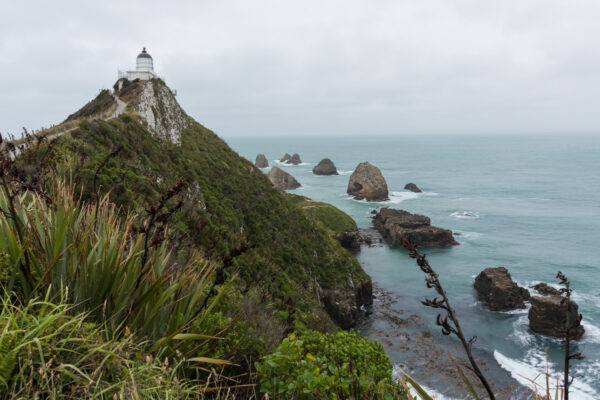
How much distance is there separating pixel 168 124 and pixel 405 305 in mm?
24652

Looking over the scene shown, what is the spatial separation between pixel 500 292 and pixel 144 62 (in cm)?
3824

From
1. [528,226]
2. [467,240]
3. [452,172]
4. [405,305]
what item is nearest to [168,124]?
[405,305]

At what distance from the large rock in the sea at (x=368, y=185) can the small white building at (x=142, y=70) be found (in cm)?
5097

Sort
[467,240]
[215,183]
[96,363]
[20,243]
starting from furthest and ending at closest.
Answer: [467,240] < [215,183] < [20,243] < [96,363]

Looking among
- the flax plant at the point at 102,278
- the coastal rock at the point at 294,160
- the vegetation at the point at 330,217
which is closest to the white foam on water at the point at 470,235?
the vegetation at the point at 330,217

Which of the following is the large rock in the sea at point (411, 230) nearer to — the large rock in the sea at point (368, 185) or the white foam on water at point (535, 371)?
the large rock in the sea at point (368, 185)

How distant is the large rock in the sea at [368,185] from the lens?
76.1 metres

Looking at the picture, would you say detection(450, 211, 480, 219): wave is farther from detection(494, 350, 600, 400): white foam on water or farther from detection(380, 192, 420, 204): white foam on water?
detection(494, 350, 600, 400): white foam on water

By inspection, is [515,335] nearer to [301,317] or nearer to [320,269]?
[320,269]

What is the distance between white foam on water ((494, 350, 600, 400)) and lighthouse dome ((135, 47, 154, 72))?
37897 millimetres

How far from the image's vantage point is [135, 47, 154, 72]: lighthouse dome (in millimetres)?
35469

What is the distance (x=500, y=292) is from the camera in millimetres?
29562

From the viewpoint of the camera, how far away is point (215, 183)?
24.1 meters

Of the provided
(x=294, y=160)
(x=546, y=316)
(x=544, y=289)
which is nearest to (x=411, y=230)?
(x=544, y=289)
